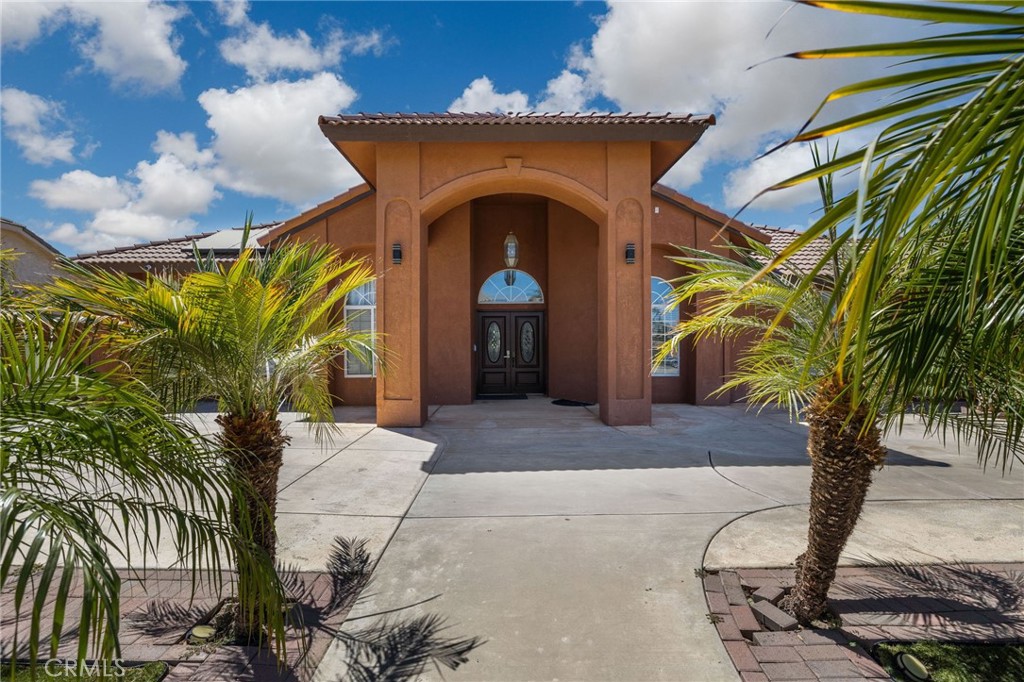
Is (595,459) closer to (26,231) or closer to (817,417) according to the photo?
(817,417)

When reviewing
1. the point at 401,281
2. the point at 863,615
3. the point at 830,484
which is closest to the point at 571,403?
the point at 401,281

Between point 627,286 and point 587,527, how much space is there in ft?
19.9

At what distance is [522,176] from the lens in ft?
33.6

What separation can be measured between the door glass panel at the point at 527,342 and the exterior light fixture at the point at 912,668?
38.1ft

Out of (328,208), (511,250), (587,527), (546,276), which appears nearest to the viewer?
(587,527)

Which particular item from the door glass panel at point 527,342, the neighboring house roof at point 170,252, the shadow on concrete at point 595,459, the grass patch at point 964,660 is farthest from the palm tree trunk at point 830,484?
the neighboring house roof at point 170,252

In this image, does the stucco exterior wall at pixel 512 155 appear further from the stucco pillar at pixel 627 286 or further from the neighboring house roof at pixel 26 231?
the neighboring house roof at pixel 26 231

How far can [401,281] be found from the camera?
33.4 ft

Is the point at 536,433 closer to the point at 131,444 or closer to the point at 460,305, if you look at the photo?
the point at 460,305

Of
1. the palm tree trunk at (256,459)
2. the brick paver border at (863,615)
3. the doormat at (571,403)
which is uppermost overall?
the palm tree trunk at (256,459)

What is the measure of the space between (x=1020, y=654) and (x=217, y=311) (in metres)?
5.33

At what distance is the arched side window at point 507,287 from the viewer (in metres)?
14.4

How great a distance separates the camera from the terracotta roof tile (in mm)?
9562

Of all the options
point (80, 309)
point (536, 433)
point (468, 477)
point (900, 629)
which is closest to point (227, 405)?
point (80, 309)
